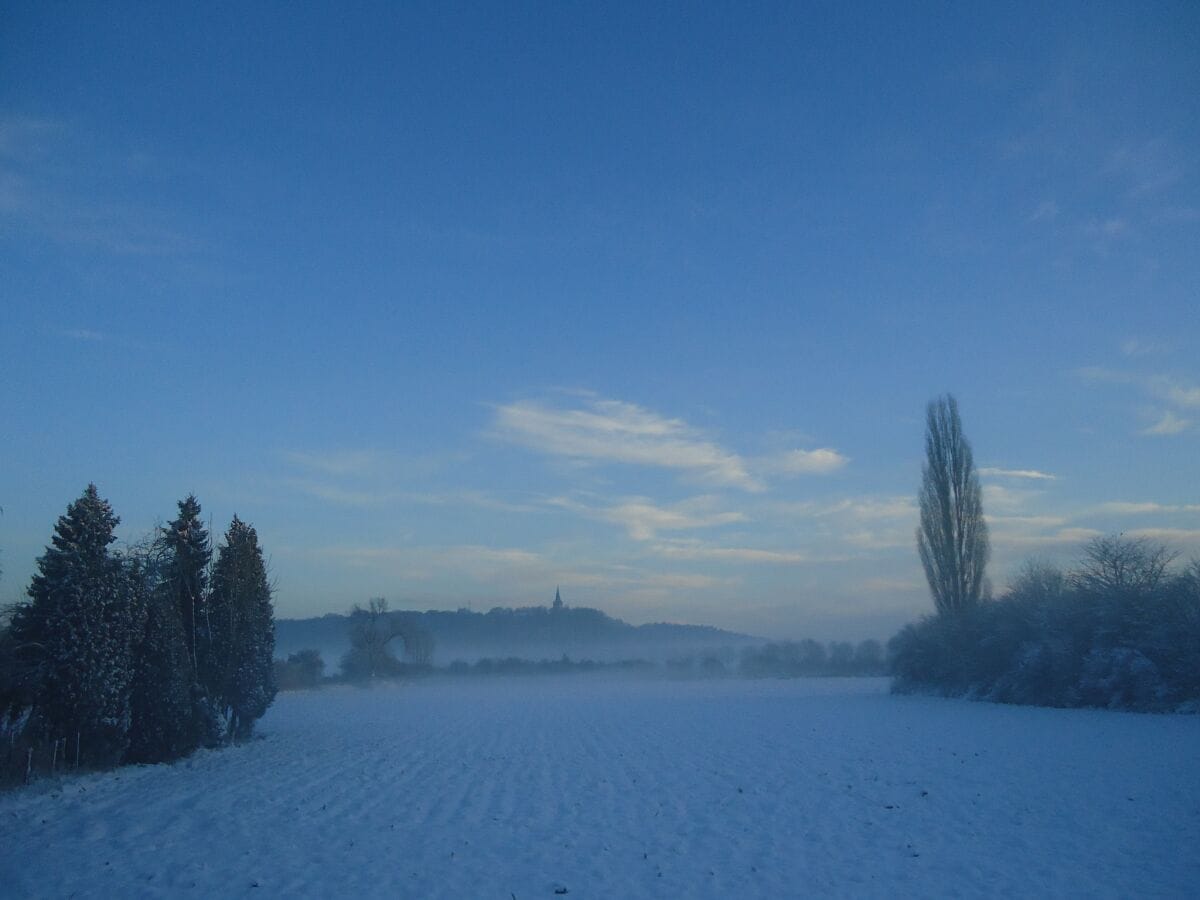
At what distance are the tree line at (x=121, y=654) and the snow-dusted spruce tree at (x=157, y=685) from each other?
1.0 inches

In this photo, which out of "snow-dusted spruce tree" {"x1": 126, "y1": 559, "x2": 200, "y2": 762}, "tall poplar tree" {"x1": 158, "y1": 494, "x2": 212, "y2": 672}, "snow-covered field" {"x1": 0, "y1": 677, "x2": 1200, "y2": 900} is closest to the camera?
"snow-covered field" {"x1": 0, "y1": 677, "x2": 1200, "y2": 900}

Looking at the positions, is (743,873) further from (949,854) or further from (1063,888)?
(1063,888)

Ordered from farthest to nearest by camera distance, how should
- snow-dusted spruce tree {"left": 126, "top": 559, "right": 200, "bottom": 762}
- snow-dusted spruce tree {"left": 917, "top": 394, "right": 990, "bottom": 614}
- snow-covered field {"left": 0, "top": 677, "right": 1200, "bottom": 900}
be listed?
snow-dusted spruce tree {"left": 917, "top": 394, "right": 990, "bottom": 614} → snow-dusted spruce tree {"left": 126, "top": 559, "right": 200, "bottom": 762} → snow-covered field {"left": 0, "top": 677, "right": 1200, "bottom": 900}

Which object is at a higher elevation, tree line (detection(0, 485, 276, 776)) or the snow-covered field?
tree line (detection(0, 485, 276, 776))

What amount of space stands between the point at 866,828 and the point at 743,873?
2.68 m

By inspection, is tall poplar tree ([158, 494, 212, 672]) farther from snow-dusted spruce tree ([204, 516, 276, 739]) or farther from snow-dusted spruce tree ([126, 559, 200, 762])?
snow-dusted spruce tree ([126, 559, 200, 762])

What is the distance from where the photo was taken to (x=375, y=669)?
68.0 metres

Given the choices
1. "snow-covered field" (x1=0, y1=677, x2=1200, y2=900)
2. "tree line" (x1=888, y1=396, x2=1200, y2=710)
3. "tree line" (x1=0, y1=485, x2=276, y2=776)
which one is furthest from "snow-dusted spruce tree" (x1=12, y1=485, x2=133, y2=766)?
"tree line" (x1=888, y1=396, x2=1200, y2=710)

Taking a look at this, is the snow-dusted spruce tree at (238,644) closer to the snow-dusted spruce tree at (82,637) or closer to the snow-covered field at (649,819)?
the snow-covered field at (649,819)

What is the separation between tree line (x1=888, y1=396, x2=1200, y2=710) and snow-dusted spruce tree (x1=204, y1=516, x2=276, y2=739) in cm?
2667

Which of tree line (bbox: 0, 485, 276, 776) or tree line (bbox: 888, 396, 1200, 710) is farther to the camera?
tree line (bbox: 888, 396, 1200, 710)

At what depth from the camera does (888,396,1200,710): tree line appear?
22.4 meters

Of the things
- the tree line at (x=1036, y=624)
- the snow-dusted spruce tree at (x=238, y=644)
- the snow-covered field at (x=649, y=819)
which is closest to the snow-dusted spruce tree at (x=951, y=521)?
the tree line at (x=1036, y=624)

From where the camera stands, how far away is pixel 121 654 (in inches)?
619
